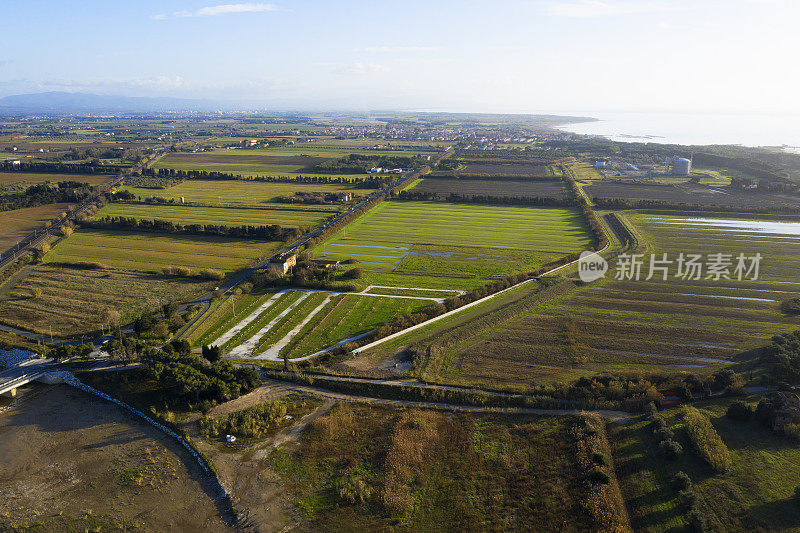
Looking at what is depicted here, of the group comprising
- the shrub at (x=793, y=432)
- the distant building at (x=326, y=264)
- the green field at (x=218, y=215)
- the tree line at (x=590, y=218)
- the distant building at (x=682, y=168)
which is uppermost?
the distant building at (x=682, y=168)

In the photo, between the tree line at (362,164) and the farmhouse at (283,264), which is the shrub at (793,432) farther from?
the tree line at (362,164)

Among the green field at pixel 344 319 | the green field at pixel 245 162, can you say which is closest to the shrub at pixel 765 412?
the green field at pixel 344 319

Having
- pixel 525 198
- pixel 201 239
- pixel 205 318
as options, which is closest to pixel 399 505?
pixel 205 318

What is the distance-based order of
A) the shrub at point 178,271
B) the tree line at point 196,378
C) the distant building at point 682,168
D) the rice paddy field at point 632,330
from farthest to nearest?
1. the distant building at point 682,168
2. the shrub at point 178,271
3. the rice paddy field at point 632,330
4. the tree line at point 196,378

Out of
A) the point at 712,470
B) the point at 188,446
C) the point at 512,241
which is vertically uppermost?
the point at 512,241

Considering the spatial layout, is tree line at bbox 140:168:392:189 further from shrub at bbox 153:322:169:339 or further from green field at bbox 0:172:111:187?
shrub at bbox 153:322:169:339

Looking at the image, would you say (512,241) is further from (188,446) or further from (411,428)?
(188,446)
